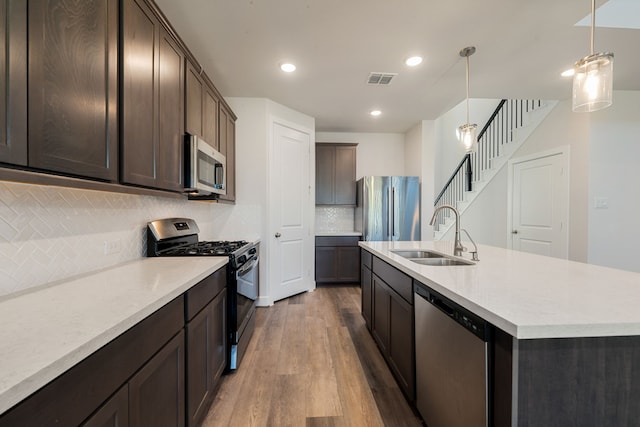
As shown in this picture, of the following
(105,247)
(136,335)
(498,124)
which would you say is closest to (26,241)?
(105,247)

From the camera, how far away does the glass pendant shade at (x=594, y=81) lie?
144 centimetres

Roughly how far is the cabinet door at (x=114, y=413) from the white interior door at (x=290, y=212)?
2636mm

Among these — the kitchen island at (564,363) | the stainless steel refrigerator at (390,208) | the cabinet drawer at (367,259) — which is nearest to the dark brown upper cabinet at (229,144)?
the cabinet drawer at (367,259)

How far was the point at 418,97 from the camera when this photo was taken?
3.47m

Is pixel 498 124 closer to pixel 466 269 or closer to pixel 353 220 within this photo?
pixel 353 220

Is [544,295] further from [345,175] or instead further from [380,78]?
[345,175]

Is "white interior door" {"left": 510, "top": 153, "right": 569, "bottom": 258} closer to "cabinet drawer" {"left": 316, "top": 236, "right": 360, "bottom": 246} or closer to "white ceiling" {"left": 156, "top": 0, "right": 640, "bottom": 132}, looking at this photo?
"white ceiling" {"left": 156, "top": 0, "right": 640, "bottom": 132}

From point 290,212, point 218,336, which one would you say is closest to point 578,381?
point 218,336

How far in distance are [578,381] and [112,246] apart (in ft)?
7.55

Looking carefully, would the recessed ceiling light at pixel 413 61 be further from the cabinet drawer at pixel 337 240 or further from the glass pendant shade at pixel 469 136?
the cabinet drawer at pixel 337 240

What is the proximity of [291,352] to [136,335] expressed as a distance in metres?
1.70

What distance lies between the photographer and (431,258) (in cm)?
218

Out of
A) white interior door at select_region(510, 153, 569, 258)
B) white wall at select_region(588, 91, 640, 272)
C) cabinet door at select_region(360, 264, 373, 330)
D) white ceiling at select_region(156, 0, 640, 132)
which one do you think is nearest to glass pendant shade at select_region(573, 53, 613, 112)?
white ceiling at select_region(156, 0, 640, 132)

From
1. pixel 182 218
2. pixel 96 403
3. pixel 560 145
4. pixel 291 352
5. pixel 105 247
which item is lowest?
pixel 291 352
